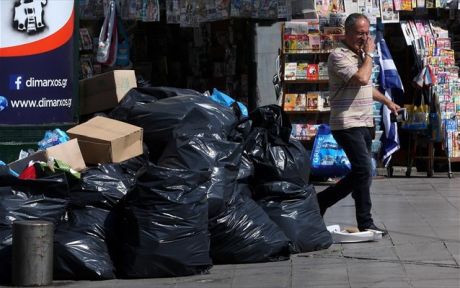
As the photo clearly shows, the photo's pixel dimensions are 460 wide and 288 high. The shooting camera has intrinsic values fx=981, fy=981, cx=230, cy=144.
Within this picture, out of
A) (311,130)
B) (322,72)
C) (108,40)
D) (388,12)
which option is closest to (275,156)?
(311,130)

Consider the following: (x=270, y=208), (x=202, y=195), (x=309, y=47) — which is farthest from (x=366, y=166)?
(x=309, y=47)

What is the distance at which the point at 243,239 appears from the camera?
728 centimetres

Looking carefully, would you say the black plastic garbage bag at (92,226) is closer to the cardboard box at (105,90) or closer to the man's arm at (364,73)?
the cardboard box at (105,90)

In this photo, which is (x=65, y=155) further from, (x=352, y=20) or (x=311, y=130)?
(x=311, y=130)

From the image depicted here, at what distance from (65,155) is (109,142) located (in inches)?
13.7

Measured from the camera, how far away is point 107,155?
7.62 m

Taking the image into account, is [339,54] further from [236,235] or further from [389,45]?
[389,45]

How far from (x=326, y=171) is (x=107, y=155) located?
4.66 m

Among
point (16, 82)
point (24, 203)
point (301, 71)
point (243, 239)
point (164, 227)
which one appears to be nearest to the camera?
point (164, 227)

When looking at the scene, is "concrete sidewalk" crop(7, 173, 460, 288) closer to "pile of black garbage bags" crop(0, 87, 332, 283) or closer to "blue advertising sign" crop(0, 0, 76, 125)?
"pile of black garbage bags" crop(0, 87, 332, 283)

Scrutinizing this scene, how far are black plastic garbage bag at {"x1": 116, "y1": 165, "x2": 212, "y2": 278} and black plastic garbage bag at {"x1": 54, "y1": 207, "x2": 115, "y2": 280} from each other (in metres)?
0.17

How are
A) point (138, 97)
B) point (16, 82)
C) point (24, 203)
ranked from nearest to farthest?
point (24, 203) → point (138, 97) → point (16, 82)

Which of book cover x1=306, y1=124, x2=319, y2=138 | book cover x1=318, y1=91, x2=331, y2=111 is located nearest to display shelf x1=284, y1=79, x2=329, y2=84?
book cover x1=318, y1=91, x2=331, y2=111

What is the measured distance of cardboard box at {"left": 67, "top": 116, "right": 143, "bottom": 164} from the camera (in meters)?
7.57
